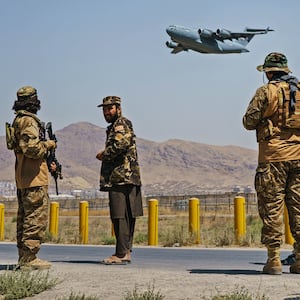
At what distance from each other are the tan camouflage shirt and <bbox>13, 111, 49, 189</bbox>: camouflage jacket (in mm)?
2149

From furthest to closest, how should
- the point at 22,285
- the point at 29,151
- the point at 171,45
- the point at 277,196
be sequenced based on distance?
1. the point at 171,45
2. the point at 29,151
3. the point at 277,196
4. the point at 22,285

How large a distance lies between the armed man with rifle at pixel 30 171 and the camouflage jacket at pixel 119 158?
77 cm

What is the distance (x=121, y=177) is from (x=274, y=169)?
2056 mm

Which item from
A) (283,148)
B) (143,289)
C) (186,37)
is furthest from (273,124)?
(186,37)

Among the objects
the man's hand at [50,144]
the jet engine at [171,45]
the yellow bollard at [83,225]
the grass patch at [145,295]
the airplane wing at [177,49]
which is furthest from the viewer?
the airplane wing at [177,49]

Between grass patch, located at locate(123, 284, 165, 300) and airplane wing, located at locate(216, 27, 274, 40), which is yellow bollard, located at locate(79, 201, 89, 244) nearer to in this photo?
grass patch, located at locate(123, 284, 165, 300)

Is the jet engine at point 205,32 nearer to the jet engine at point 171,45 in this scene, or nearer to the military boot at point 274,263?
the jet engine at point 171,45

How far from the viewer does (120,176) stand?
8.62 meters

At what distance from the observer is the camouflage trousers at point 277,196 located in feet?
23.5

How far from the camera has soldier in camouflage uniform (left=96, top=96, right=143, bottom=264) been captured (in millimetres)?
8641

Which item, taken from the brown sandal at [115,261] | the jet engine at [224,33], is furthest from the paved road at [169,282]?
the jet engine at [224,33]

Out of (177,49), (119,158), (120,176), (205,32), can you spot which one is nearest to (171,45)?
(177,49)

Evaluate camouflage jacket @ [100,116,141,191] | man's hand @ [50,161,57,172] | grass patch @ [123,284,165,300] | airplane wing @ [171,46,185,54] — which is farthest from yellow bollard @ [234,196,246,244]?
airplane wing @ [171,46,185,54]

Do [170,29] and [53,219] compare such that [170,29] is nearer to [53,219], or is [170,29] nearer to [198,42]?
[198,42]
